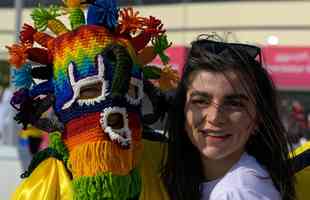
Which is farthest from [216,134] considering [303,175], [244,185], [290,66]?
[290,66]

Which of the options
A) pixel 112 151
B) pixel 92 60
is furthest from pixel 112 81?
pixel 112 151

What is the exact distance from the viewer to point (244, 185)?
5.23 ft

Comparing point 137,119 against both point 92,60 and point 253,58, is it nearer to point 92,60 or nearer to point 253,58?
point 92,60

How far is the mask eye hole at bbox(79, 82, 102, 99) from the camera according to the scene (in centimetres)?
168

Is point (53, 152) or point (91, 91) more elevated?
point (91, 91)

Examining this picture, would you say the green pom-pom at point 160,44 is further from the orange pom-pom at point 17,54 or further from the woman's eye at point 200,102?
the orange pom-pom at point 17,54

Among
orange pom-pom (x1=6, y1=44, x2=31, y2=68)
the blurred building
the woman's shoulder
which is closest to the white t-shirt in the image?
the woman's shoulder

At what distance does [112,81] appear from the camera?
168 cm

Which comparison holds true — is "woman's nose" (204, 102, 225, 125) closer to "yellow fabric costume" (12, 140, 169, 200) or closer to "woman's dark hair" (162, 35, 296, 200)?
"woman's dark hair" (162, 35, 296, 200)

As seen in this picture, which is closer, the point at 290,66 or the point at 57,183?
the point at 57,183

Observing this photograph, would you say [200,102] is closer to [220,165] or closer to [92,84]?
[220,165]

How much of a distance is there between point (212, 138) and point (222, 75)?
0.17 meters

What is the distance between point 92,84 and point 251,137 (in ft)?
1.53

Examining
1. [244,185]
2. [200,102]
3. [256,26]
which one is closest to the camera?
[244,185]
